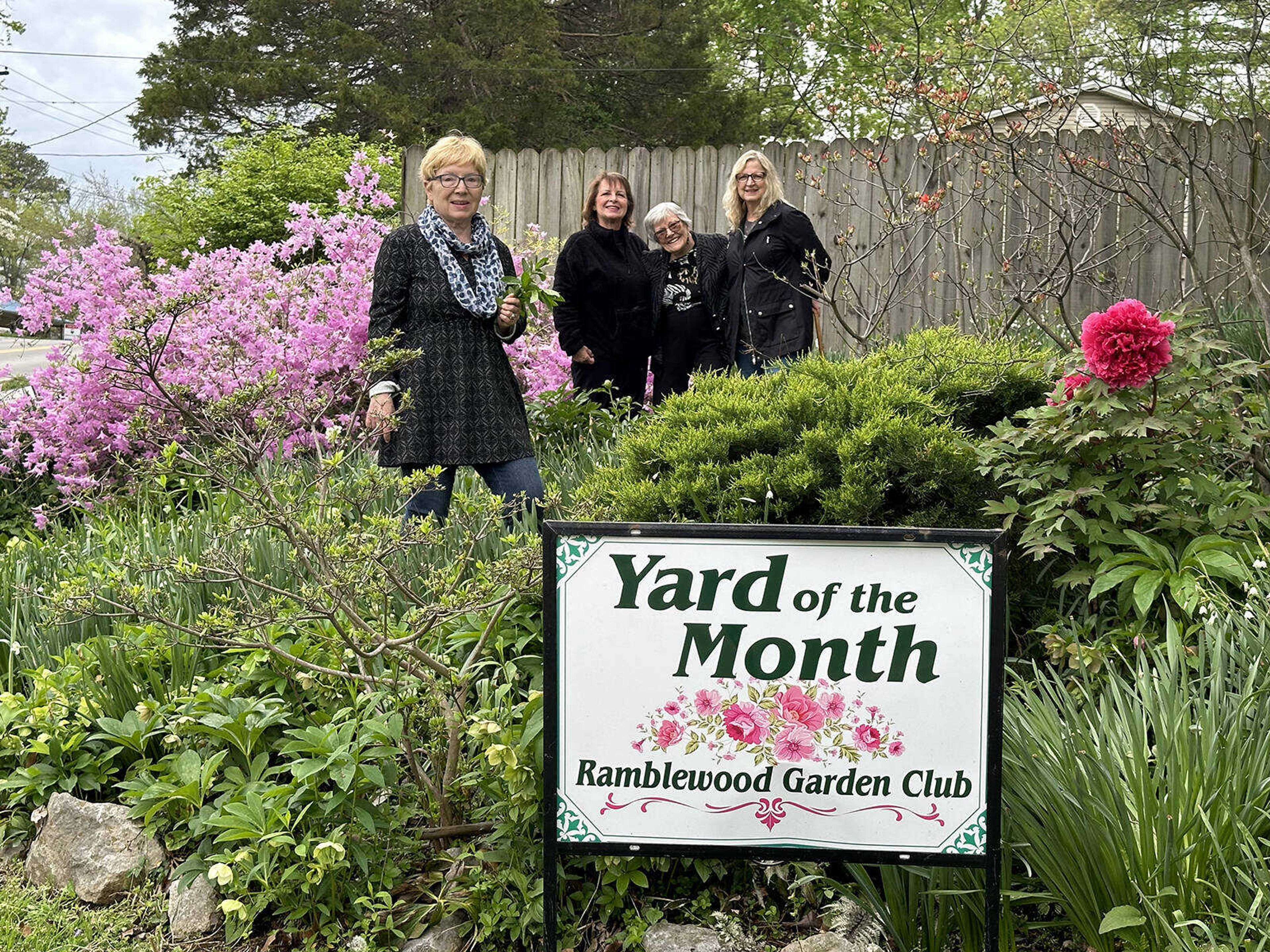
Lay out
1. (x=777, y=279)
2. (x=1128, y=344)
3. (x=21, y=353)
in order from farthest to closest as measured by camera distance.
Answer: (x=21, y=353), (x=777, y=279), (x=1128, y=344)

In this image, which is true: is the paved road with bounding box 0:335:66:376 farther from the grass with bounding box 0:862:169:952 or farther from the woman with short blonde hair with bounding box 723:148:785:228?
the grass with bounding box 0:862:169:952

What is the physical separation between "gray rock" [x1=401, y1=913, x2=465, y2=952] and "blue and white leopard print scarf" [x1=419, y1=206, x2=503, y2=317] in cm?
219

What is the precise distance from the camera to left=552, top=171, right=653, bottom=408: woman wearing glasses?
5566 mm

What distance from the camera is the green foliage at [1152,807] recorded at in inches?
81.1

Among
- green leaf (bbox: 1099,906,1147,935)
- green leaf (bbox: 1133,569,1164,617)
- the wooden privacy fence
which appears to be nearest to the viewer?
green leaf (bbox: 1099,906,1147,935)

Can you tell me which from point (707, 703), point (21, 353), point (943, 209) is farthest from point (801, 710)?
point (21, 353)

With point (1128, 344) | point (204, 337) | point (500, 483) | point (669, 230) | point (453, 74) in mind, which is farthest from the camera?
point (453, 74)

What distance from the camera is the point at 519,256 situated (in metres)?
7.18

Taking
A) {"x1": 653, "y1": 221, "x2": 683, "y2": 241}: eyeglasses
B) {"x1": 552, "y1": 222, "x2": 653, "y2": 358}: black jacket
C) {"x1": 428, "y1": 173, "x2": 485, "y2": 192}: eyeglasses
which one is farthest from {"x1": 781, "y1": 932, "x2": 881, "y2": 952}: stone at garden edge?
{"x1": 653, "y1": 221, "x2": 683, "y2": 241}: eyeglasses

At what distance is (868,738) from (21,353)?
703 inches

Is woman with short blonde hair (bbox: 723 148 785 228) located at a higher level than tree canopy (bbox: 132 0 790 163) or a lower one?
lower

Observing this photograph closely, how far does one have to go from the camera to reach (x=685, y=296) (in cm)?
562

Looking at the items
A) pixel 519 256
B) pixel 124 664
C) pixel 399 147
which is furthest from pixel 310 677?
pixel 399 147

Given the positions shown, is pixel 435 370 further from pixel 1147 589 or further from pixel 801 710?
pixel 1147 589
